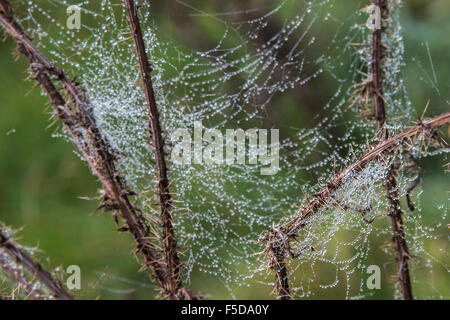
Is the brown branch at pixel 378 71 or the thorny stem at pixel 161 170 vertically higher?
the brown branch at pixel 378 71

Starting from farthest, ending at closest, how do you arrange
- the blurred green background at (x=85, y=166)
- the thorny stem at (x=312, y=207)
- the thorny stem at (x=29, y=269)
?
the blurred green background at (x=85, y=166) < the thorny stem at (x=29, y=269) < the thorny stem at (x=312, y=207)

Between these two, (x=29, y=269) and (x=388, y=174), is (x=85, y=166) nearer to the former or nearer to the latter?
(x=29, y=269)

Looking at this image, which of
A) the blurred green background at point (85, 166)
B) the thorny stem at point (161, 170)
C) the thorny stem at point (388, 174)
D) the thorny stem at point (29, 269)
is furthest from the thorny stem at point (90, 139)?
the blurred green background at point (85, 166)

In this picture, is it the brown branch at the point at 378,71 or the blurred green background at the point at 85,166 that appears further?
the blurred green background at the point at 85,166

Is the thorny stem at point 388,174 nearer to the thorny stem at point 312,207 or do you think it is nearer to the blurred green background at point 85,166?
the thorny stem at point 312,207
